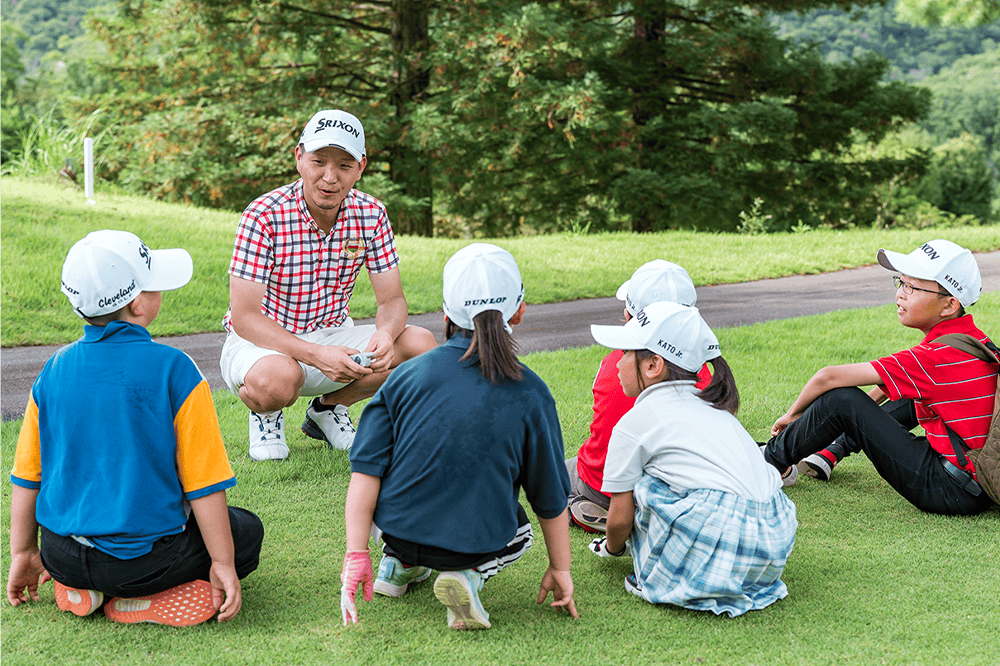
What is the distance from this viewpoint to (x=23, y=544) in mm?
2688

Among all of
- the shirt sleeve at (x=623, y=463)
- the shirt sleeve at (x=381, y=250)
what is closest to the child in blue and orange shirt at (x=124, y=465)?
the shirt sleeve at (x=623, y=463)

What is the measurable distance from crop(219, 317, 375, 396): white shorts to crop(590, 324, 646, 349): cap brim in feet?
5.86

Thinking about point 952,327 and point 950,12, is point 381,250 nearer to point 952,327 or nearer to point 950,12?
point 952,327

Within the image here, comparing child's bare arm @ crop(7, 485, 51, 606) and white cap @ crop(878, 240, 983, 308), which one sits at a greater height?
white cap @ crop(878, 240, 983, 308)

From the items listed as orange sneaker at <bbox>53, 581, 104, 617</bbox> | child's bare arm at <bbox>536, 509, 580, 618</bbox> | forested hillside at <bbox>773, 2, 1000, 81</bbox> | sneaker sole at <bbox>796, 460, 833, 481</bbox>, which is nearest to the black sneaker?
child's bare arm at <bbox>536, 509, 580, 618</bbox>

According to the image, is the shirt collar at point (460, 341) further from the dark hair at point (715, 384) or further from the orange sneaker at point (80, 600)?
the orange sneaker at point (80, 600)

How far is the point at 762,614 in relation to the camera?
2898mm

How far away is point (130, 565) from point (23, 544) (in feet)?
1.22

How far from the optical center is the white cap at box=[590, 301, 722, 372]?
282 cm

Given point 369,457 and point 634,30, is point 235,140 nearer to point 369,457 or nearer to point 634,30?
point 634,30

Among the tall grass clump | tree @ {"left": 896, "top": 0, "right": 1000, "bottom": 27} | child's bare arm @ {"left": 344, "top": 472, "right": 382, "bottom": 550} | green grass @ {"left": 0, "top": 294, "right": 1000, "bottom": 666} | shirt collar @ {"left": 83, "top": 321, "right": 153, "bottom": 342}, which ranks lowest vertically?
green grass @ {"left": 0, "top": 294, "right": 1000, "bottom": 666}

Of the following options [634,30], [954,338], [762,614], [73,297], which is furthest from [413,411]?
[634,30]

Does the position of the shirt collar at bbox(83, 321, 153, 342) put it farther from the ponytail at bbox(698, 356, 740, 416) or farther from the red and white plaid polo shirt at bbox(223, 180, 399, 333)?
the ponytail at bbox(698, 356, 740, 416)

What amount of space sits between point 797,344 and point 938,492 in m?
3.91
